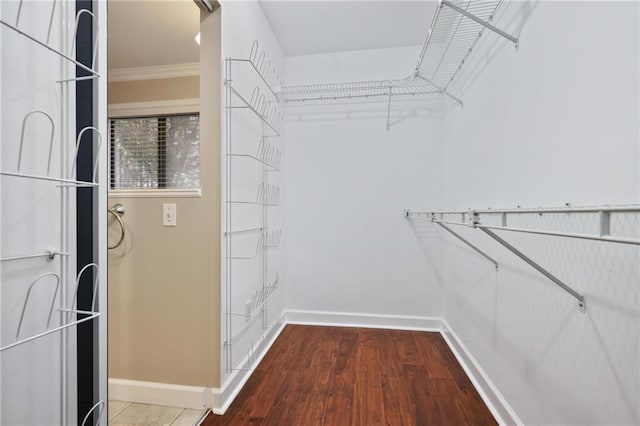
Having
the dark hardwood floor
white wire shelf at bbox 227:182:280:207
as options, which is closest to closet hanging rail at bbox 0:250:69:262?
white wire shelf at bbox 227:182:280:207

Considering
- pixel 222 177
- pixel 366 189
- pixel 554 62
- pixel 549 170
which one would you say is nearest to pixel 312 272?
pixel 366 189

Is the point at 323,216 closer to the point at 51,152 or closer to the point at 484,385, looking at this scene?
the point at 484,385

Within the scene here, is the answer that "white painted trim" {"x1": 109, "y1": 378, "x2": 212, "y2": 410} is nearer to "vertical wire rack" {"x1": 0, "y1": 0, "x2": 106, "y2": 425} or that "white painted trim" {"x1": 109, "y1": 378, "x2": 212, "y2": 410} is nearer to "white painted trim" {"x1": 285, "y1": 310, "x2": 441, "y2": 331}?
"vertical wire rack" {"x1": 0, "y1": 0, "x2": 106, "y2": 425}

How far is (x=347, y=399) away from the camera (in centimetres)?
165

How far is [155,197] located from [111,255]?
431mm

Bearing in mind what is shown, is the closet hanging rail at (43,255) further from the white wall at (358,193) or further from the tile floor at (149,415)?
the white wall at (358,193)

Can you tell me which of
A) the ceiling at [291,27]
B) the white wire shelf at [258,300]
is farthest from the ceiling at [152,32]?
the white wire shelf at [258,300]

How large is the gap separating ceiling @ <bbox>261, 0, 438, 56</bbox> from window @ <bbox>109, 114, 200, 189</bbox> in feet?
4.02

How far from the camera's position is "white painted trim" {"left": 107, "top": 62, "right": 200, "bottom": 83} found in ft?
9.25

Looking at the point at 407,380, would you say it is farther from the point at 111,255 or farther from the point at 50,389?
the point at 111,255

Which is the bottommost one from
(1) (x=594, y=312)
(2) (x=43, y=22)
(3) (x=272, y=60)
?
(1) (x=594, y=312)

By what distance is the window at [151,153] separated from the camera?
2919 millimetres

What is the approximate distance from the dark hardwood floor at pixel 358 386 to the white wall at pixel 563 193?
0.31m

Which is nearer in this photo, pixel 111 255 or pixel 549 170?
pixel 549 170
